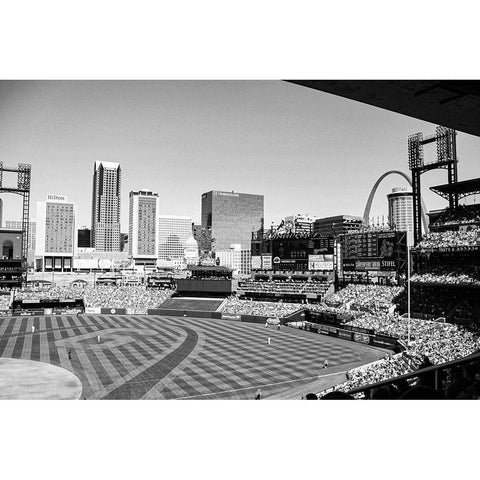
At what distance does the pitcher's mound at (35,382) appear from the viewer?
20.5m

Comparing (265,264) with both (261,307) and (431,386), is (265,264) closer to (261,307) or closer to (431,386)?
(261,307)

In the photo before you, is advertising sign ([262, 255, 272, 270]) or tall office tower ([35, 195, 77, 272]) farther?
tall office tower ([35, 195, 77, 272])

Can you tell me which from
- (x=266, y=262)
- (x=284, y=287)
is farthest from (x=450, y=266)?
(x=266, y=262)

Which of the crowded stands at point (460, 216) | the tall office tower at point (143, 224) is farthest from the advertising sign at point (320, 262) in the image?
the tall office tower at point (143, 224)

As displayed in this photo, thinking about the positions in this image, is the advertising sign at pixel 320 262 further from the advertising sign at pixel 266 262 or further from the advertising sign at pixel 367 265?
the advertising sign at pixel 367 265

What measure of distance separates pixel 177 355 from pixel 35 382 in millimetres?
10033

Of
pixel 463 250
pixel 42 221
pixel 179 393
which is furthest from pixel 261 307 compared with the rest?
pixel 42 221

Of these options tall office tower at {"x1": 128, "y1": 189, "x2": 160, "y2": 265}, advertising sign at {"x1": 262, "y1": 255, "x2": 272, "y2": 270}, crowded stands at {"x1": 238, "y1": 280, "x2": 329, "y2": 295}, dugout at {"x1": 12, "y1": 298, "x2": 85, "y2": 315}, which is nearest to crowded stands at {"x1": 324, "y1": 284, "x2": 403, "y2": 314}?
crowded stands at {"x1": 238, "y1": 280, "x2": 329, "y2": 295}

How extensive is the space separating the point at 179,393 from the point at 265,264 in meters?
43.0

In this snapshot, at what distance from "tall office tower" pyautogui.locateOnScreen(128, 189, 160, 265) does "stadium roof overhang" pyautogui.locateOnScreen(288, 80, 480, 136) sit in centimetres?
18534

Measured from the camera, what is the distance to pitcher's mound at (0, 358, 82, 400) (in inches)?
808

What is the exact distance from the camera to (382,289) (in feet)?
144

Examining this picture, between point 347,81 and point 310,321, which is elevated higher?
point 347,81

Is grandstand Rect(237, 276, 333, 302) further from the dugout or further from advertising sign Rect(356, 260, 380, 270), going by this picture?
the dugout
